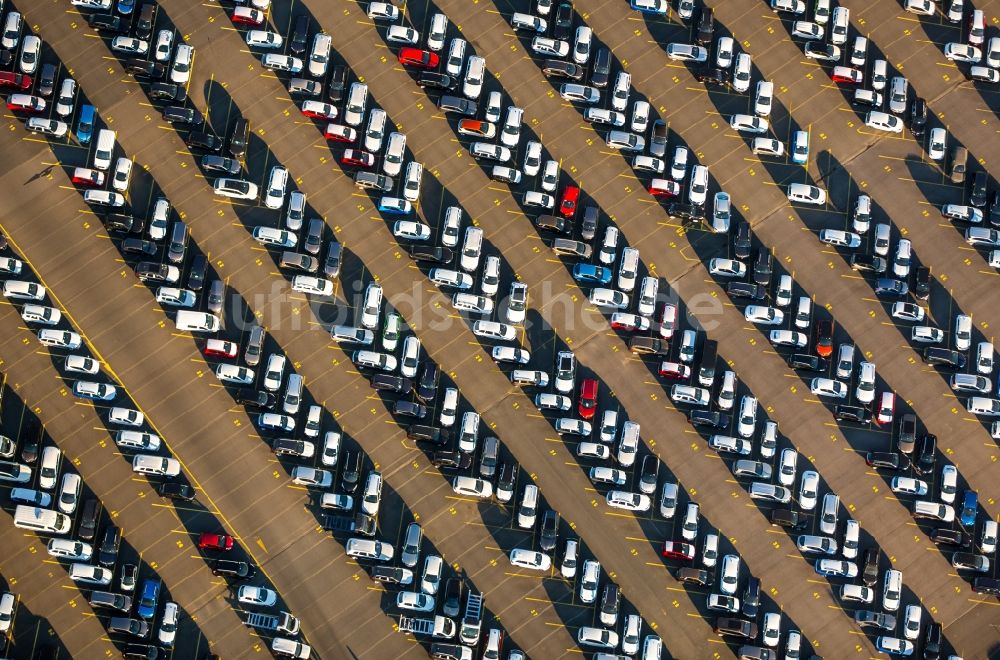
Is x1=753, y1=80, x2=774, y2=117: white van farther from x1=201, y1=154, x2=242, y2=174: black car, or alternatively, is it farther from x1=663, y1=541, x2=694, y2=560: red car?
x1=201, y1=154, x2=242, y2=174: black car

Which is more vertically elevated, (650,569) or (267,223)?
(267,223)

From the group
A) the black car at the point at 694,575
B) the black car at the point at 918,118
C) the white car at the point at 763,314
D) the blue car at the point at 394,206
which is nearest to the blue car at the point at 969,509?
the white car at the point at 763,314

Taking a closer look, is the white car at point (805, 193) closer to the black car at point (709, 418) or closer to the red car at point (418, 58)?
the black car at point (709, 418)

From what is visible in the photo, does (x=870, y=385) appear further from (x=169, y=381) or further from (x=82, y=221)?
(x=82, y=221)

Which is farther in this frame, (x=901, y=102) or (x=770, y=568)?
(x=901, y=102)

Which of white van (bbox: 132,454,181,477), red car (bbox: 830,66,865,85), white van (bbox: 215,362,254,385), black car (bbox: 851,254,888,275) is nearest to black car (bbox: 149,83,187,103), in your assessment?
white van (bbox: 215,362,254,385)

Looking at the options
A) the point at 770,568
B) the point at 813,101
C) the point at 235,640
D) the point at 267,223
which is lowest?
the point at 770,568

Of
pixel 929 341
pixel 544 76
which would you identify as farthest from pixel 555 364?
pixel 929 341
